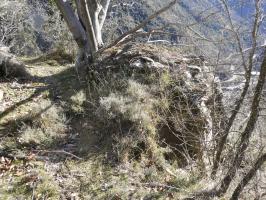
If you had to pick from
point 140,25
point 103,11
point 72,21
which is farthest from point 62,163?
point 103,11

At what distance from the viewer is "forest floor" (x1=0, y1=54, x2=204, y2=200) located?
4.80 metres

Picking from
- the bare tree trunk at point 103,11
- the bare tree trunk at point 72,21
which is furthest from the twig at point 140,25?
the bare tree trunk at point 103,11

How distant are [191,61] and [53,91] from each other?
262cm

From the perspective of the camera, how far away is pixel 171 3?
7941 mm

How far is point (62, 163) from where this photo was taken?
5.27m

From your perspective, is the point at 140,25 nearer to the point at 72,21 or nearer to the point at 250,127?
the point at 72,21

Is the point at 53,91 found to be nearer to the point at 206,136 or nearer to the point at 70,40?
Result: the point at 206,136

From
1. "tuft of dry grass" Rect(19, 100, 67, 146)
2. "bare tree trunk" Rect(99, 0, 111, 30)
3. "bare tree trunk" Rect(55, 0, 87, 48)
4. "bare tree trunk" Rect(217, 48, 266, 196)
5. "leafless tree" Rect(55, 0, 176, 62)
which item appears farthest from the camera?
"bare tree trunk" Rect(99, 0, 111, 30)

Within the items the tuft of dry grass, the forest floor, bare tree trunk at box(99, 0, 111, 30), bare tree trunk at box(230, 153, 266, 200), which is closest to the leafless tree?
bare tree trunk at box(99, 0, 111, 30)

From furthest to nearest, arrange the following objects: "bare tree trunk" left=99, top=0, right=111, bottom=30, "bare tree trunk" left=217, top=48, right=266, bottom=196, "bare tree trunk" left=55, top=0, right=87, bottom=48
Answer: "bare tree trunk" left=99, top=0, right=111, bottom=30 < "bare tree trunk" left=55, top=0, right=87, bottom=48 < "bare tree trunk" left=217, top=48, right=266, bottom=196

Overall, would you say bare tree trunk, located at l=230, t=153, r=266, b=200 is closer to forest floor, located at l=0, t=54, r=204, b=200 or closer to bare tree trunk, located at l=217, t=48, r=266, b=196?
bare tree trunk, located at l=217, t=48, r=266, b=196

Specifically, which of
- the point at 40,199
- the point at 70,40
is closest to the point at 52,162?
the point at 40,199

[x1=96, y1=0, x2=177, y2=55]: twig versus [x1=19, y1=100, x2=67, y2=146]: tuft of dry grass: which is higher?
[x1=96, y1=0, x2=177, y2=55]: twig

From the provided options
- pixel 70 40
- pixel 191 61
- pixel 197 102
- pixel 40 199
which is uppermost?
pixel 70 40
